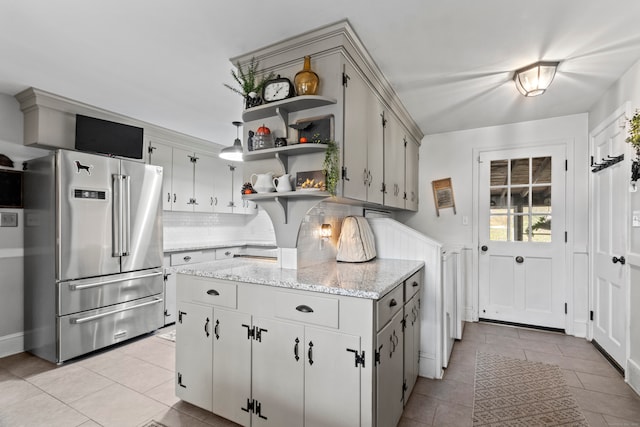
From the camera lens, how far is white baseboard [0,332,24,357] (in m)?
2.86

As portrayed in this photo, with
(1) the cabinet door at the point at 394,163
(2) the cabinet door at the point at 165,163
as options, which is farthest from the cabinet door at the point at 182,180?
(1) the cabinet door at the point at 394,163

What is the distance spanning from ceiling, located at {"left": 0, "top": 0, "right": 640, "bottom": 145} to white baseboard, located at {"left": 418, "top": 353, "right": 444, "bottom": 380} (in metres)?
2.31

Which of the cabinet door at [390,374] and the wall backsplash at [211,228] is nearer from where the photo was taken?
the cabinet door at [390,374]

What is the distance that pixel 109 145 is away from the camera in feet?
10.5

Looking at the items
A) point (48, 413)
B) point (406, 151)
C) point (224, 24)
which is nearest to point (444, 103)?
point (406, 151)

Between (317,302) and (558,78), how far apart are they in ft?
9.15

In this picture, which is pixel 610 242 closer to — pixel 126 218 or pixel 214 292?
pixel 214 292

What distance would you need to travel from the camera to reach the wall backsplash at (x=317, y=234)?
2264mm

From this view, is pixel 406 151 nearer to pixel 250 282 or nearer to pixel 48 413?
pixel 250 282

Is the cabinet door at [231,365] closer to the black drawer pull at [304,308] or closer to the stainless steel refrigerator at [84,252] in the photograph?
the black drawer pull at [304,308]

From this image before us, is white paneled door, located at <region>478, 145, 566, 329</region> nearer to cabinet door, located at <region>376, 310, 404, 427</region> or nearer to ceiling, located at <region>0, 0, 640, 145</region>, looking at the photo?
ceiling, located at <region>0, 0, 640, 145</region>

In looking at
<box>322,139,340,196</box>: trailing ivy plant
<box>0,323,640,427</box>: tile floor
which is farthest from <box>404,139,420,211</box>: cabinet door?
<box>322,139,340,196</box>: trailing ivy plant

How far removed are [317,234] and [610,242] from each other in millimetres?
2700

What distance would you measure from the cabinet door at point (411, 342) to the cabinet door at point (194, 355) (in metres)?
1.28
